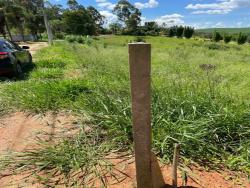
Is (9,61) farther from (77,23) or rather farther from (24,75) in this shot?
(77,23)

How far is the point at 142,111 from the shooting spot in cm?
228

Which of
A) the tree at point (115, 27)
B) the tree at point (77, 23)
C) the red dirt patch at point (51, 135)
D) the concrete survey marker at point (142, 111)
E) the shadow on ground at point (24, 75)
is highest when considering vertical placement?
the concrete survey marker at point (142, 111)

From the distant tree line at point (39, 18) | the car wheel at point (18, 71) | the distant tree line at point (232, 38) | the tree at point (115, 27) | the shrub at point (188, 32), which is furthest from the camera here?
the tree at point (115, 27)

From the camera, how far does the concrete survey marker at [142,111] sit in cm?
217

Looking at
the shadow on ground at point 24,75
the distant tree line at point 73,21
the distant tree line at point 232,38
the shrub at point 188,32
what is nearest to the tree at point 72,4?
the distant tree line at point 73,21

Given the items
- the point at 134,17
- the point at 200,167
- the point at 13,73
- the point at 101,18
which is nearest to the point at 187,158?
the point at 200,167

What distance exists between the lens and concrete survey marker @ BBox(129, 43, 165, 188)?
2166mm

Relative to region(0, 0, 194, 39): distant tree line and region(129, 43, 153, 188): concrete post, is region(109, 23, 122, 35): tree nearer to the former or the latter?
region(0, 0, 194, 39): distant tree line

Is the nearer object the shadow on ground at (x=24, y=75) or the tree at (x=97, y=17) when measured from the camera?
the shadow on ground at (x=24, y=75)

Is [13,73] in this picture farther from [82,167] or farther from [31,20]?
[31,20]

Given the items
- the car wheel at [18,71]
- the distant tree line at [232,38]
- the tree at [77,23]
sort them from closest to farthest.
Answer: the car wheel at [18,71]
the distant tree line at [232,38]
the tree at [77,23]

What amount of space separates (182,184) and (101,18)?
95.0 m

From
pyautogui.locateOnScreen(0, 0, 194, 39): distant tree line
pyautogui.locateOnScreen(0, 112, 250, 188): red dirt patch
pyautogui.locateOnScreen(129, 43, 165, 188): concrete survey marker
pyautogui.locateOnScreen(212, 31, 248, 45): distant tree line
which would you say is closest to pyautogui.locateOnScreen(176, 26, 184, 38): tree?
pyautogui.locateOnScreen(0, 0, 194, 39): distant tree line

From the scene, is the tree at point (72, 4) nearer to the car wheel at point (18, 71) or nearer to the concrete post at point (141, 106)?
the car wheel at point (18, 71)
